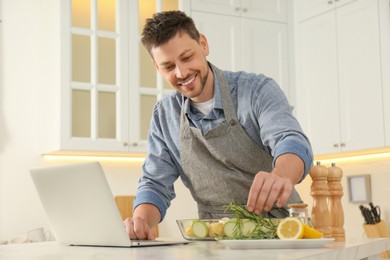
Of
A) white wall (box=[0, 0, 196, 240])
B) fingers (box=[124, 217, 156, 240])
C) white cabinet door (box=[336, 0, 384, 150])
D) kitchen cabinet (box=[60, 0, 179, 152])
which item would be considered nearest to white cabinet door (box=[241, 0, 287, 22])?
white cabinet door (box=[336, 0, 384, 150])

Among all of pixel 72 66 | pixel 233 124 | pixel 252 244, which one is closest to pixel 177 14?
pixel 233 124

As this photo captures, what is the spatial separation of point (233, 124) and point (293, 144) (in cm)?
46

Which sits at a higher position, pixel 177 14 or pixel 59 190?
pixel 177 14

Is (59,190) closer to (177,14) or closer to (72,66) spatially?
(177,14)

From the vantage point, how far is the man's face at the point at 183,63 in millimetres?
2111

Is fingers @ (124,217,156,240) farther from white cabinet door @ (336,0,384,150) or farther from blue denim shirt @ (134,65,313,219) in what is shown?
white cabinet door @ (336,0,384,150)

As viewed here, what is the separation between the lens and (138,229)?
188 centimetres

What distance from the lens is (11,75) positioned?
3852 millimetres

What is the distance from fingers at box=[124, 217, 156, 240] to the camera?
1870 millimetres

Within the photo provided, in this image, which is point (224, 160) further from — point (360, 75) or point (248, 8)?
point (248, 8)

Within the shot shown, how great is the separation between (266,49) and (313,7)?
0.41 meters

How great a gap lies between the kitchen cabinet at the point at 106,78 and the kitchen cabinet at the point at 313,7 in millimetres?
1005

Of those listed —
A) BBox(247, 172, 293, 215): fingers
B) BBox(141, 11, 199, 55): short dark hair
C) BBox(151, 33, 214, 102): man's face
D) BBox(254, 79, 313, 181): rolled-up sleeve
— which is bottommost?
BBox(247, 172, 293, 215): fingers

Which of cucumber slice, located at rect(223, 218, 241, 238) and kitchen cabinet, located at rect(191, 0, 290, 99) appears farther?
kitchen cabinet, located at rect(191, 0, 290, 99)
